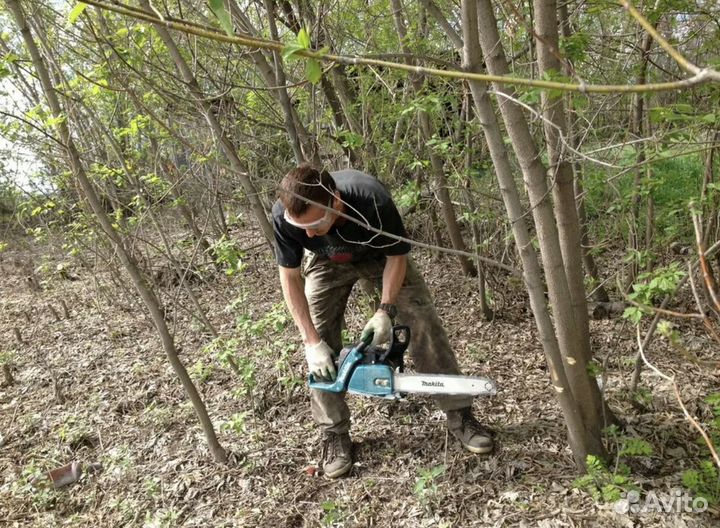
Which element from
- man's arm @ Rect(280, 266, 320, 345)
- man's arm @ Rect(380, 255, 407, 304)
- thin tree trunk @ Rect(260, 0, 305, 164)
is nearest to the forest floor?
man's arm @ Rect(280, 266, 320, 345)

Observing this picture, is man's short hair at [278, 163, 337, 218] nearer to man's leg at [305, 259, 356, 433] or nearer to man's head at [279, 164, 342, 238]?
man's head at [279, 164, 342, 238]

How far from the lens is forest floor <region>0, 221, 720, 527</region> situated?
259 cm

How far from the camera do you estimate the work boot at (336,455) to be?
2982 mm


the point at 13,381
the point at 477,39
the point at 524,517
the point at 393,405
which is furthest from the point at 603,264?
the point at 13,381

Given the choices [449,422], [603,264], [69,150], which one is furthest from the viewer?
[603,264]

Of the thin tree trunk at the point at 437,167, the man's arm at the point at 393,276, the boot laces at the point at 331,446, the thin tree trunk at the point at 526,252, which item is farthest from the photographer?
the thin tree trunk at the point at 437,167

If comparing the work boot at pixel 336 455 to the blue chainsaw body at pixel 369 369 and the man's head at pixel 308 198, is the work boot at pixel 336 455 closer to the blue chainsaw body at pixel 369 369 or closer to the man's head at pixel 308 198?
the blue chainsaw body at pixel 369 369

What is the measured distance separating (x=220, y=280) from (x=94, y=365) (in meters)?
1.88

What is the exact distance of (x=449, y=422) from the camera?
118 inches

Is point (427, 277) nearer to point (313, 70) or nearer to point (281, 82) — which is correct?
point (281, 82)

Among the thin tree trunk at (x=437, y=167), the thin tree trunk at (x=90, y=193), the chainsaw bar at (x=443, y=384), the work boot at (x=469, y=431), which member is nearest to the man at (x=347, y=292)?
the work boot at (x=469, y=431)

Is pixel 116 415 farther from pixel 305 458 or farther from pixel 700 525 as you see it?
pixel 700 525

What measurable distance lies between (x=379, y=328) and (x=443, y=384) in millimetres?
496

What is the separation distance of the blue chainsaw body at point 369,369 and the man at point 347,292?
96mm
